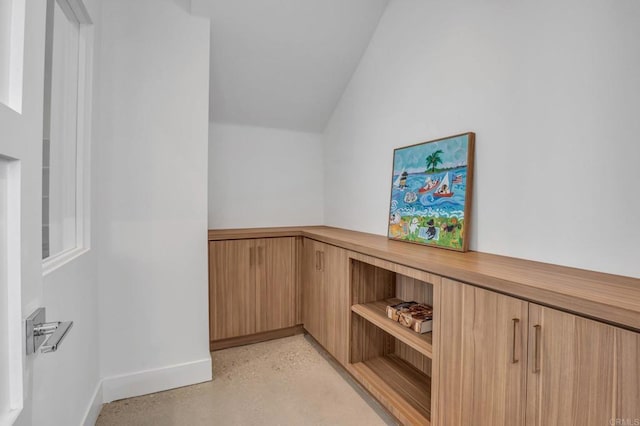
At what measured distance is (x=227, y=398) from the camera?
186 centimetres

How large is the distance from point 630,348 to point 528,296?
0.81 ft

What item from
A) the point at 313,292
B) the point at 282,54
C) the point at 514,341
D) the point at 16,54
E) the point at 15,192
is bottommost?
the point at 313,292

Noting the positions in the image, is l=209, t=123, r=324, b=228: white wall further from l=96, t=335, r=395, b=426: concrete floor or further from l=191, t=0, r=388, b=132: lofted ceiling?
l=96, t=335, r=395, b=426: concrete floor

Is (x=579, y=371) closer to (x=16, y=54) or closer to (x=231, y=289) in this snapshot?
(x=16, y=54)

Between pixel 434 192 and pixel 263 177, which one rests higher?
pixel 263 177

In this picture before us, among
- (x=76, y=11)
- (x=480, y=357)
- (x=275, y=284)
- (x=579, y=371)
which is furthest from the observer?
(x=275, y=284)

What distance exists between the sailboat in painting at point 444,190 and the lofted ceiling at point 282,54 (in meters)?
1.40

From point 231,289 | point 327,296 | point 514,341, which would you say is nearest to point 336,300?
point 327,296

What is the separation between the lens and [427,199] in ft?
5.99

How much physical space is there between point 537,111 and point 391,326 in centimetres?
123

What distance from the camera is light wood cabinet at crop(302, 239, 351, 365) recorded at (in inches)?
80.0

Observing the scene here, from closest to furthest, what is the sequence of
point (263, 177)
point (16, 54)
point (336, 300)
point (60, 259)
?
point (16, 54) < point (60, 259) < point (336, 300) < point (263, 177)

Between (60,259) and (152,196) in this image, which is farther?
(152,196)

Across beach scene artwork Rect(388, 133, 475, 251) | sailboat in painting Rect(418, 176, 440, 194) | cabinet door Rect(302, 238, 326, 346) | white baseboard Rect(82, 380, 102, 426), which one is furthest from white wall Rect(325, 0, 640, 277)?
white baseboard Rect(82, 380, 102, 426)
